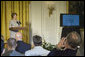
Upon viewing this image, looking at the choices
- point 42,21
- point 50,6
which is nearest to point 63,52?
point 42,21

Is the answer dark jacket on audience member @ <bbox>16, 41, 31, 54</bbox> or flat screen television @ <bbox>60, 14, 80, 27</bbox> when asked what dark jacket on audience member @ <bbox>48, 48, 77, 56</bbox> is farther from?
flat screen television @ <bbox>60, 14, 80, 27</bbox>

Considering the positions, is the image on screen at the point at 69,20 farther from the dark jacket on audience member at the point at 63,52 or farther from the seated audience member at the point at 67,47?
the dark jacket on audience member at the point at 63,52

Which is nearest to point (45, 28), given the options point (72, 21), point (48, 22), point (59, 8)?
point (48, 22)

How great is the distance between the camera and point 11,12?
371 inches

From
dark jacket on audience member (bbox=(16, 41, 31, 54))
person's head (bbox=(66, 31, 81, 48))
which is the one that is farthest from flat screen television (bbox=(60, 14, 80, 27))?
person's head (bbox=(66, 31, 81, 48))

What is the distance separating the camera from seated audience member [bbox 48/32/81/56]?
253cm

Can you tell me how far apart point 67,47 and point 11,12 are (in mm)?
7022

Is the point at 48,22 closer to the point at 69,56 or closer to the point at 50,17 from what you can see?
the point at 50,17

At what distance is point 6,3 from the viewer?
941 cm

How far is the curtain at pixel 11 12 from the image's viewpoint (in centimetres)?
934

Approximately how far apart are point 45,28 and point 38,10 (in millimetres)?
699

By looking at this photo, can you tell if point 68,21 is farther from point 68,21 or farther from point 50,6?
point 50,6

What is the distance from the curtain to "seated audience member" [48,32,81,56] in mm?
6804

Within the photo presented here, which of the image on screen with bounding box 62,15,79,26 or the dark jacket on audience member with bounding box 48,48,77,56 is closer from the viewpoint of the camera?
the dark jacket on audience member with bounding box 48,48,77,56
